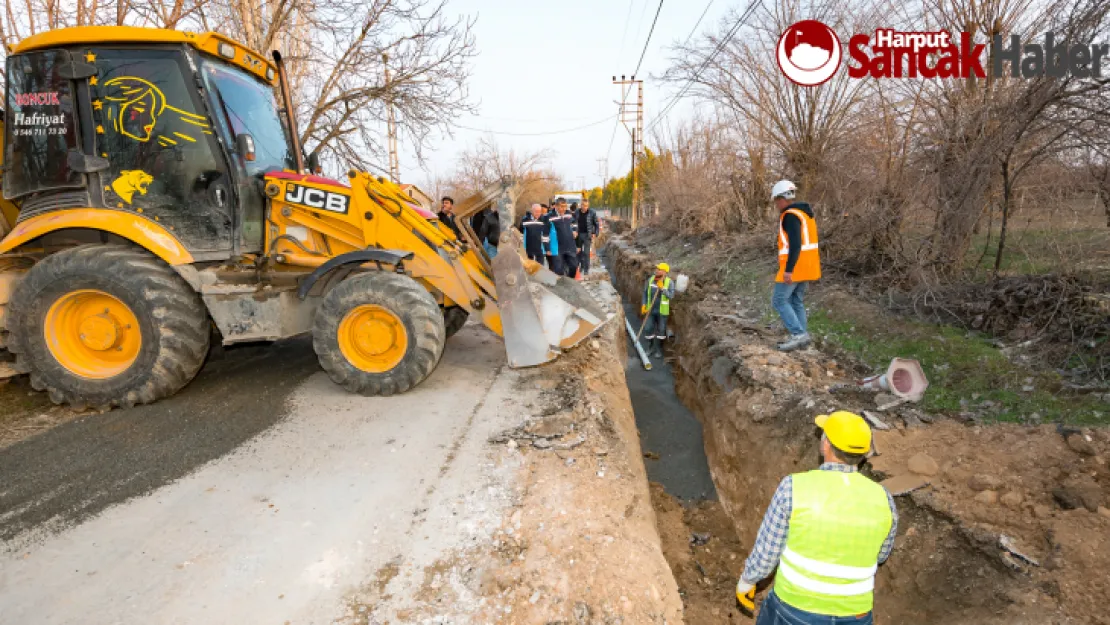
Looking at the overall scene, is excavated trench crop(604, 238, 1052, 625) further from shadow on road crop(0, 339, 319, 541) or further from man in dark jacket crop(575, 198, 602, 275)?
shadow on road crop(0, 339, 319, 541)

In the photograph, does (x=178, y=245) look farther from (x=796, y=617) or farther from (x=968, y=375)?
(x=968, y=375)

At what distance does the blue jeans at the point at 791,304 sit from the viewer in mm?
5864

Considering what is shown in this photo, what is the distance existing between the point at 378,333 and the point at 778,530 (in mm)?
3490

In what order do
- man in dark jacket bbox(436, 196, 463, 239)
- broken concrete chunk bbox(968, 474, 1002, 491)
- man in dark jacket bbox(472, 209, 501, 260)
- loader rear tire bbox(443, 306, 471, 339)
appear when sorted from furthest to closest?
man in dark jacket bbox(472, 209, 501, 260), man in dark jacket bbox(436, 196, 463, 239), loader rear tire bbox(443, 306, 471, 339), broken concrete chunk bbox(968, 474, 1002, 491)

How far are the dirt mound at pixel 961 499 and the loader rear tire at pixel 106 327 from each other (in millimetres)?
4879

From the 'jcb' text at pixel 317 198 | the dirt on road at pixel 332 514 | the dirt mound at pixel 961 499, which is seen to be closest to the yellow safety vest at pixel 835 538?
the dirt on road at pixel 332 514

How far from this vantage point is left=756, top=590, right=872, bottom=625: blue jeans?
217 cm

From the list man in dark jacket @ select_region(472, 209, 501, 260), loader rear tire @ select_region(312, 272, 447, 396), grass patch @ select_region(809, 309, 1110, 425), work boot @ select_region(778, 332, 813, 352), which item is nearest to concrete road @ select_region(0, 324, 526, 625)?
loader rear tire @ select_region(312, 272, 447, 396)

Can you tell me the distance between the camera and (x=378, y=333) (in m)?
4.70

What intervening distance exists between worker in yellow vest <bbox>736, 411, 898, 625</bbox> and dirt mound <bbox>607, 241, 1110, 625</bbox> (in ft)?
4.11

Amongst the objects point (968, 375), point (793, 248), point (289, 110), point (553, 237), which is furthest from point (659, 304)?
point (289, 110)

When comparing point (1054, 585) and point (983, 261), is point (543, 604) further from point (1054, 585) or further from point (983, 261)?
point (983, 261)

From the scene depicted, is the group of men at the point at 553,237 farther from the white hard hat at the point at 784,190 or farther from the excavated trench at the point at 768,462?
the white hard hat at the point at 784,190

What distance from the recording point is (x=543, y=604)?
262cm
